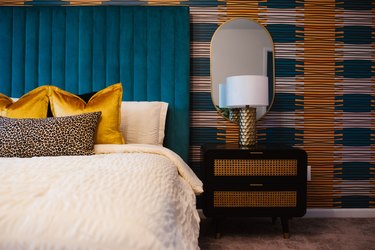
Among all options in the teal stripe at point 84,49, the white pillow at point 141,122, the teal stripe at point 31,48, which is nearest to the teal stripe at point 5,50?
the teal stripe at point 31,48

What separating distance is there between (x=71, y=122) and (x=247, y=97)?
1.21 m

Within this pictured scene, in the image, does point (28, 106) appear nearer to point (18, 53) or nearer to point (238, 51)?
point (18, 53)

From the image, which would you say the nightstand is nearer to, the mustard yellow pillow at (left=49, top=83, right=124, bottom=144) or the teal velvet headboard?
the teal velvet headboard

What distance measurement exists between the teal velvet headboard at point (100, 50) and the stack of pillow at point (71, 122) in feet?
0.75

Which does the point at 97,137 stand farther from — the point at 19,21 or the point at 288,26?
the point at 288,26

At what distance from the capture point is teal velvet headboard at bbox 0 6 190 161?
7.95ft

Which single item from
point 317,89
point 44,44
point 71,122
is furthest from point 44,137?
point 317,89

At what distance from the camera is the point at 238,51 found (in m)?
2.56

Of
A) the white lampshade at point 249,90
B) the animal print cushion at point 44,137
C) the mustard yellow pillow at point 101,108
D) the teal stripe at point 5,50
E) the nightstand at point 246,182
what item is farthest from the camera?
the teal stripe at point 5,50

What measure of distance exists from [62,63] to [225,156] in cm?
152

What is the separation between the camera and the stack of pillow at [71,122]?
1571mm

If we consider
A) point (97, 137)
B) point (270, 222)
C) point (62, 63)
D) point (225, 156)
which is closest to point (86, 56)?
point (62, 63)

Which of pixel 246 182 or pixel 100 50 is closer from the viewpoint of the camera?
pixel 246 182

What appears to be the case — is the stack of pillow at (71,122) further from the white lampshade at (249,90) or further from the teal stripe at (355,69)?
the teal stripe at (355,69)
